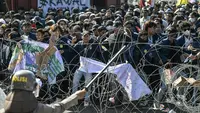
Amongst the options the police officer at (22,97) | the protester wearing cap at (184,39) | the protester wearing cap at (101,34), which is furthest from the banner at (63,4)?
the police officer at (22,97)

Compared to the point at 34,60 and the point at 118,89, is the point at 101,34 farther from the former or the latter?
the point at 118,89

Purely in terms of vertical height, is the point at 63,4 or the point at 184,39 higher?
the point at 184,39

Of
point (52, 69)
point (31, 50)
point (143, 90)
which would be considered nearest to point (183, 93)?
point (143, 90)

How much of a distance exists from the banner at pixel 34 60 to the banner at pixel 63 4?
999cm

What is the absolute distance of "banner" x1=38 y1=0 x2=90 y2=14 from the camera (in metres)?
17.4

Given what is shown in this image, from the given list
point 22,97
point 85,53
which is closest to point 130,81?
point 85,53

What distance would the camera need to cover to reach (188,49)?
289 inches

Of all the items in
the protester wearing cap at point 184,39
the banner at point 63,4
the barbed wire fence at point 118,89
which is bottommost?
the banner at point 63,4

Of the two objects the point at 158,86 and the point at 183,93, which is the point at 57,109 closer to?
the point at 183,93

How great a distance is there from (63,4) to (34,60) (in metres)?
10.7

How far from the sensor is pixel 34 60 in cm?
728

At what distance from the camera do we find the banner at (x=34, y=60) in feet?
23.6

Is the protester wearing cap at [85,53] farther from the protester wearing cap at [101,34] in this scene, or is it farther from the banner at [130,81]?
the banner at [130,81]

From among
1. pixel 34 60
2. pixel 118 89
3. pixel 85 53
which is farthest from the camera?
pixel 85 53
